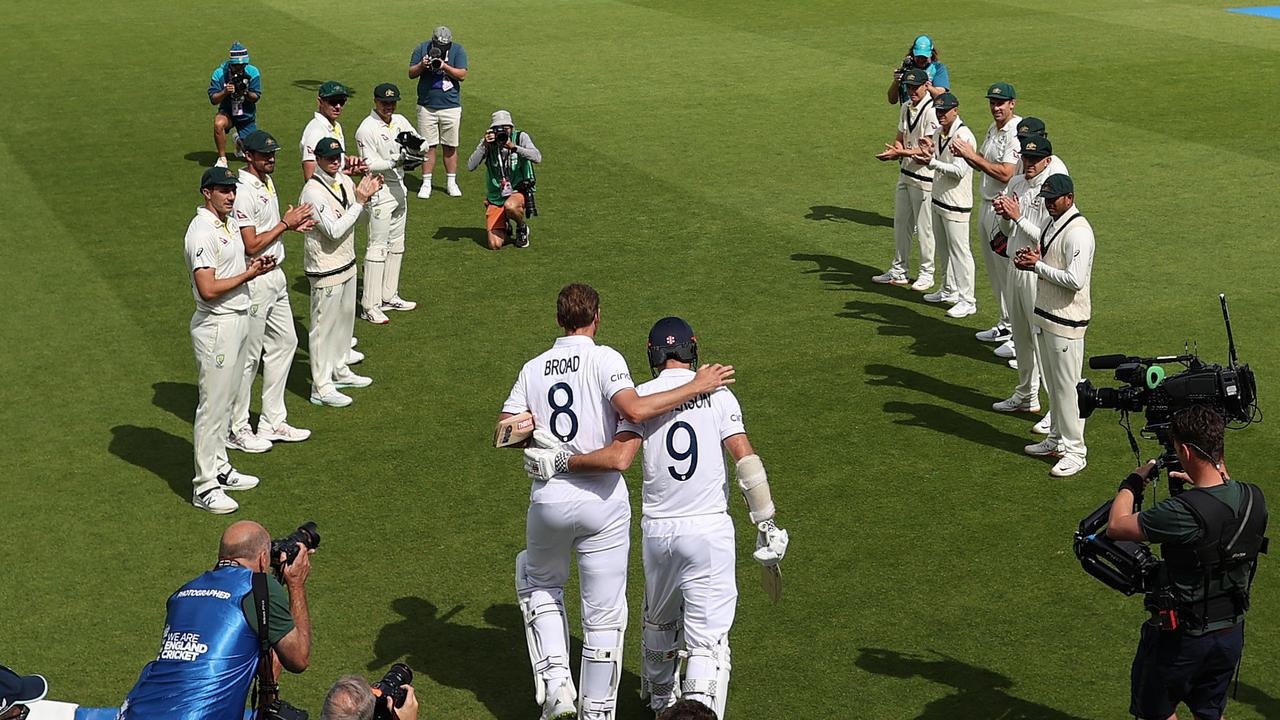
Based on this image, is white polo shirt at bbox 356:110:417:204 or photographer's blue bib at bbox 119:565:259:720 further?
white polo shirt at bbox 356:110:417:204

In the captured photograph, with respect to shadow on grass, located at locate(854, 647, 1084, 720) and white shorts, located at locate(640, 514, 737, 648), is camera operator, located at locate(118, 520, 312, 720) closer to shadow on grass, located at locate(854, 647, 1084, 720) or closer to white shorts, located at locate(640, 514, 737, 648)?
white shorts, located at locate(640, 514, 737, 648)

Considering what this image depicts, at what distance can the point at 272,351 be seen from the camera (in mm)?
11883

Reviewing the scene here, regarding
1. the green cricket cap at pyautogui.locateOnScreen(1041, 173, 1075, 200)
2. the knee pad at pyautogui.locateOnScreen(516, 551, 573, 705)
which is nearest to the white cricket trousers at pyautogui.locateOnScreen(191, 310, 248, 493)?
the knee pad at pyautogui.locateOnScreen(516, 551, 573, 705)

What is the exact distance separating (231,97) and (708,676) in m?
14.6

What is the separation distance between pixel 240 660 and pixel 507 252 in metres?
10.9

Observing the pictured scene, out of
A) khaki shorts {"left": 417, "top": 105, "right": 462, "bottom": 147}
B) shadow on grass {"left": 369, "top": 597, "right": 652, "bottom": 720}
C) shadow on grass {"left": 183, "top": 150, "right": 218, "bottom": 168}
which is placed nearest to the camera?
shadow on grass {"left": 369, "top": 597, "right": 652, "bottom": 720}

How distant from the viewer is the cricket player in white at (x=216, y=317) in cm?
1031

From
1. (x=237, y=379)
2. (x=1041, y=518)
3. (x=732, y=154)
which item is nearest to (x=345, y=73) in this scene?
(x=732, y=154)

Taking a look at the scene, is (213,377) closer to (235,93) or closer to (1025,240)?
(1025,240)

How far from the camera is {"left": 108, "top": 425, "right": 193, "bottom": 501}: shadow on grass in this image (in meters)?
11.2

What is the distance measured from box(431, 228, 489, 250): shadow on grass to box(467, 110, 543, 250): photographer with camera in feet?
1.80

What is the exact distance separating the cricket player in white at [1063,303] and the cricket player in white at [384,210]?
694cm

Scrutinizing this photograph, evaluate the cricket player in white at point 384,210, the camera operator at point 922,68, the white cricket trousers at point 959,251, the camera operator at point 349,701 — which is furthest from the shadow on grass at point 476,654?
the camera operator at point 922,68

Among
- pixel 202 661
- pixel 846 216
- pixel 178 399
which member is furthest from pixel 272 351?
pixel 846 216
